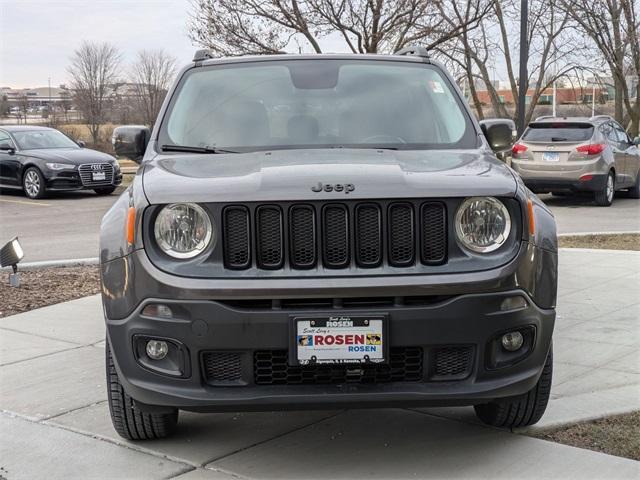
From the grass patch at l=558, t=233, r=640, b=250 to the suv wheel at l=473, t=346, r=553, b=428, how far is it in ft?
22.4

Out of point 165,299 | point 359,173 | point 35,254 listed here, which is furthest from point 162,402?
point 35,254

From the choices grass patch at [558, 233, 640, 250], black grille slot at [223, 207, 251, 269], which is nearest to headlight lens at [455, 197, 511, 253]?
black grille slot at [223, 207, 251, 269]

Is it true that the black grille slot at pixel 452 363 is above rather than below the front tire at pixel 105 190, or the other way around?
above

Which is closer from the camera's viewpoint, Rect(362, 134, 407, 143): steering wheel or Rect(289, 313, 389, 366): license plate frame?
Rect(289, 313, 389, 366): license plate frame

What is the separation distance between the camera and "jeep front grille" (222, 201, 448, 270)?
3.61 meters

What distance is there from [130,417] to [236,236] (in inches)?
43.8

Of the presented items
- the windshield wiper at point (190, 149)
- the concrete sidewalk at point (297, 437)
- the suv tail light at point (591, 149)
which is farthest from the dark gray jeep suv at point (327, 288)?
the suv tail light at point (591, 149)

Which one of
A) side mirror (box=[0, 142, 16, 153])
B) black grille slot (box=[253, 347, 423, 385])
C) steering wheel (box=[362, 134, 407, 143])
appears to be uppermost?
steering wheel (box=[362, 134, 407, 143])

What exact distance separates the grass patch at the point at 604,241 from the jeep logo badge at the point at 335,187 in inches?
303

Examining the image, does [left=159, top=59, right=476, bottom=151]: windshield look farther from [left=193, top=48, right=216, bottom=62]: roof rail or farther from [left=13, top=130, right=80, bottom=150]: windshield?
[left=13, top=130, right=80, bottom=150]: windshield

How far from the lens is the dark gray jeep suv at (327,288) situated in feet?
11.6

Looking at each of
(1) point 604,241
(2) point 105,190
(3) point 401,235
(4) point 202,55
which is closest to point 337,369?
(3) point 401,235

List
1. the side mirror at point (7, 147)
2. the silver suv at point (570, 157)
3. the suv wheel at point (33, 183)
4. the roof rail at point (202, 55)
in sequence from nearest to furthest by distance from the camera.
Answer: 1. the roof rail at point (202, 55)
2. the silver suv at point (570, 157)
3. the suv wheel at point (33, 183)
4. the side mirror at point (7, 147)

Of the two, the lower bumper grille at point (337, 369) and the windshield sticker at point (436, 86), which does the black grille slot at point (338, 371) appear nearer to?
the lower bumper grille at point (337, 369)
